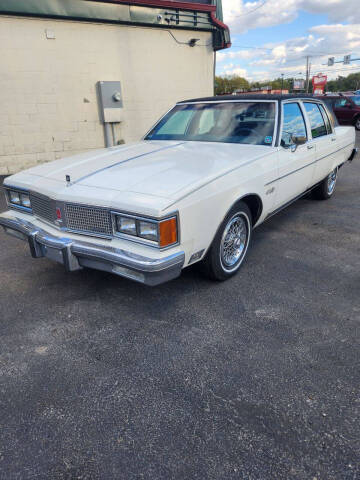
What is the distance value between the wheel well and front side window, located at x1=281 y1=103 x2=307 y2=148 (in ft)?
2.56

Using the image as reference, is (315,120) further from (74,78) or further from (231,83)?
(231,83)

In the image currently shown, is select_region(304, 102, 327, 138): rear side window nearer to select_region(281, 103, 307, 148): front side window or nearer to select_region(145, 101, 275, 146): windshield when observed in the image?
select_region(281, 103, 307, 148): front side window

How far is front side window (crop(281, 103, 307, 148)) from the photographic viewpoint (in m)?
3.85

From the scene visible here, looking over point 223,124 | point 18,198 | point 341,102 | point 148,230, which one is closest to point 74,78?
point 223,124

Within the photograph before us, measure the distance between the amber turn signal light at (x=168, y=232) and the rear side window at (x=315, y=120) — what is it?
Result: 121 inches

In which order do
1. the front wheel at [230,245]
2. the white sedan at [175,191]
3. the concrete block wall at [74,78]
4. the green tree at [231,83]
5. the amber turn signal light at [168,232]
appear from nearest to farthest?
1. the amber turn signal light at [168,232]
2. the white sedan at [175,191]
3. the front wheel at [230,245]
4. the concrete block wall at [74,78]
5. the green tree at [231,83]

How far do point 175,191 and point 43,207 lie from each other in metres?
1.25

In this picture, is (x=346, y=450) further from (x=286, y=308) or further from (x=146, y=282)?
(x=146, y=282)

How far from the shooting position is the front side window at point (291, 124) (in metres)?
3.85

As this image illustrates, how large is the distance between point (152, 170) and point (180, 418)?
6.10 feet

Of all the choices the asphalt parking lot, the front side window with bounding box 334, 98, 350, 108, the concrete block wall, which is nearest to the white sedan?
the asphalt parking lot

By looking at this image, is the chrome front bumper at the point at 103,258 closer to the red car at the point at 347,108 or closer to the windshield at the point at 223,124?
the windshield at the point at 223,124

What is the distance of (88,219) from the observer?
2699 mm

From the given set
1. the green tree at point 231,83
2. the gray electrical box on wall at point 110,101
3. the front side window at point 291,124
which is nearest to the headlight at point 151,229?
the front side window at point 291,124
